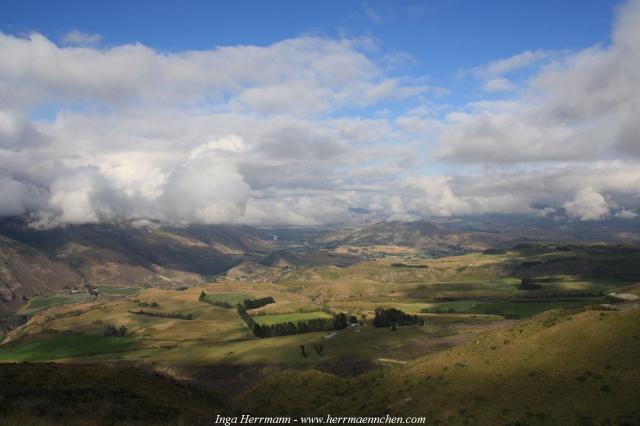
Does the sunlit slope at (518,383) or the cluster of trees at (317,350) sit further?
the cluster of trees at (317,350)

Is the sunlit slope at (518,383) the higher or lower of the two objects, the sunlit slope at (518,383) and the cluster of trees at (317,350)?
the higher

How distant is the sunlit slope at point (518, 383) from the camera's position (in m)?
40.4

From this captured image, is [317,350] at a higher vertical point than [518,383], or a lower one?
lower

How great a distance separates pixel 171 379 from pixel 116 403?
→ 89.1ft

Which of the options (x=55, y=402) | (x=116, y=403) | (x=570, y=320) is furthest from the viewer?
(x=570, y=320)

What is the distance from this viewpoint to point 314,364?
134 meters

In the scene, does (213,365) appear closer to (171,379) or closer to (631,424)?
(171,379)

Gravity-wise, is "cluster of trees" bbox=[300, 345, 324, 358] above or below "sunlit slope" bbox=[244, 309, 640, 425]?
below

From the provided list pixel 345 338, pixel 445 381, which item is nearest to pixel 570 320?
pixel 445 381

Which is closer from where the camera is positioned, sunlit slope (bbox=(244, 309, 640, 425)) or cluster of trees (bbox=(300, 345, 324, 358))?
sunlit slope (bbox=(244, 309, 640, 425))

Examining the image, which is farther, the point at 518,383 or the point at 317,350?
the point at 317,350

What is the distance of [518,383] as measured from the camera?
47062 millimetres

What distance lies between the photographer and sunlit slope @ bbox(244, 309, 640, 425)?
40.4 metres

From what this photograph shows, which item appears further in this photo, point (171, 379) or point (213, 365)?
point (213, 365)
